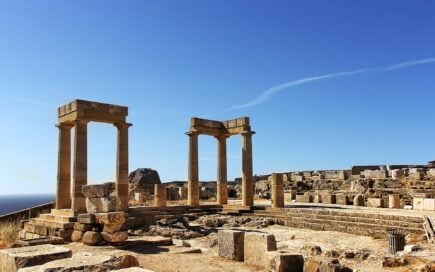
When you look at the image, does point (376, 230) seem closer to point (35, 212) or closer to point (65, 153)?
point (65, 153)

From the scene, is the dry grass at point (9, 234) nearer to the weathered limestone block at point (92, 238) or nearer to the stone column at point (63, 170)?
the stone column at point (63, 170)

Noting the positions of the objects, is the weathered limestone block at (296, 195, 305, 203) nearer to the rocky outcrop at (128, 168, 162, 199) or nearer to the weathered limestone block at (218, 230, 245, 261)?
the rocky outcrop at (128, 168, 162, 199)

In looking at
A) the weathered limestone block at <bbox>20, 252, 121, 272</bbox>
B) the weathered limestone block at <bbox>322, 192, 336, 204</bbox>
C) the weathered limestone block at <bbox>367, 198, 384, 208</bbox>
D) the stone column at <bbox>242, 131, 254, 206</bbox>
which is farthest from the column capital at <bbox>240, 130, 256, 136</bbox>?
the weathered limestone block at <bbox>20, 252, 121, 272</bbox>

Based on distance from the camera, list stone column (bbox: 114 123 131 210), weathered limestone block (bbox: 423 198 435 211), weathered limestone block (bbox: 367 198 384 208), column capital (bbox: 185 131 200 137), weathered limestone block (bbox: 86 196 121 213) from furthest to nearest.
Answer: column capital (bbox: 185 131 200 137)
weathered limestone block (bbox: 367 198 384 208)
weathered limestone block (bbox: 423 198 435 211)
stone column (bbox: 114 123 131 210)
weathered limestone block (bbox: 86 196 121 213)

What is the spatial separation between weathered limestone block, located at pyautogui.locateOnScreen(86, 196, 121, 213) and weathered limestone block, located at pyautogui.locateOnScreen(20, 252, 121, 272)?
718cm

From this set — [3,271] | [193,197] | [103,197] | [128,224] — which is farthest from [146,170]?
[3,271]

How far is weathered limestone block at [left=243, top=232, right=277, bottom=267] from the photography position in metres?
9.89

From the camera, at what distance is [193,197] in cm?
2542

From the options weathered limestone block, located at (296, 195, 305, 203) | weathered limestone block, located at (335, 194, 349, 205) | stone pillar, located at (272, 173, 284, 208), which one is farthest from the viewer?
weathered limestone block, located at (296, 195, 305, 203)

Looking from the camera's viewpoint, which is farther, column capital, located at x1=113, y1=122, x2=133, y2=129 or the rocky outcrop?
the rocky outcrop

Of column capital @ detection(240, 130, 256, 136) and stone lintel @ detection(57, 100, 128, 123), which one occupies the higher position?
stone lintel @ detection(57, 100, 128, 123)

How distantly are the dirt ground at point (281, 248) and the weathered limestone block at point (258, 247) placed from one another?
9.3 inches

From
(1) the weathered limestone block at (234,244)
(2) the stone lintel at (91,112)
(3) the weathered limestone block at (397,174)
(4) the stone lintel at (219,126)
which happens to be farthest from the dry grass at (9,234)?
(3) the weathered limestone block at (397,174)

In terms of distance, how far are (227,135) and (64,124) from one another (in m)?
10.6
